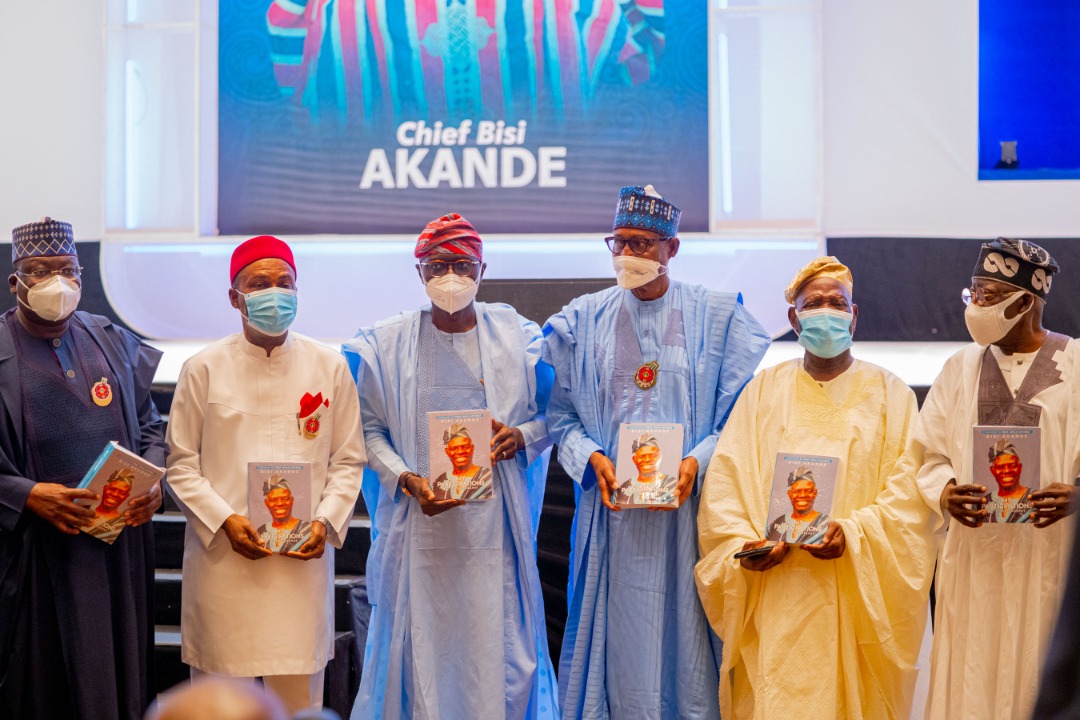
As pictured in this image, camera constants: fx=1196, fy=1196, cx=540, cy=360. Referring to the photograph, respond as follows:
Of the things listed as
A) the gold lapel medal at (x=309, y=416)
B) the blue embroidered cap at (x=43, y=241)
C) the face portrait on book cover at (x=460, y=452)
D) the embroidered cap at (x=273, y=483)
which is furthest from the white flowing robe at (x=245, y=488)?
the blue embroidered cap at (x=43, y=241)

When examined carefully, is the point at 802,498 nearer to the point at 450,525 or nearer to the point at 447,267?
the point at 450,525

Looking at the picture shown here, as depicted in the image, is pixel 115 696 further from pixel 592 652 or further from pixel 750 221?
pixel 750 221

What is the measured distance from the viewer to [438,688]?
4.36m

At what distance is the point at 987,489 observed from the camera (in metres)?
3.84

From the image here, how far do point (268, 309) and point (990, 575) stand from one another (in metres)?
2.61

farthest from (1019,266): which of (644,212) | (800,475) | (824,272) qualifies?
(644,212)

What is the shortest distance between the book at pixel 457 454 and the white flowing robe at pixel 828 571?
810 millimetres

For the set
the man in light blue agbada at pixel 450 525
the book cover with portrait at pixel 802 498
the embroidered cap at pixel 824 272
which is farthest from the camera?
the man in light blue agbada at pixel 450 525

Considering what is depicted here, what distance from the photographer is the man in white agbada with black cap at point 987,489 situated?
3.87 m

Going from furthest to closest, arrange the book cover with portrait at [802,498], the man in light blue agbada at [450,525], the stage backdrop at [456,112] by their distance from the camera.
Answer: the stage backdrop at [456,112] < the man in light blue agbada at [450,525] < the book cover with portrait at [802,498]

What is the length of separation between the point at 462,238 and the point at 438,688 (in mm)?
1650

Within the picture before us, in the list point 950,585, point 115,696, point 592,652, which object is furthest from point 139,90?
point 950,585

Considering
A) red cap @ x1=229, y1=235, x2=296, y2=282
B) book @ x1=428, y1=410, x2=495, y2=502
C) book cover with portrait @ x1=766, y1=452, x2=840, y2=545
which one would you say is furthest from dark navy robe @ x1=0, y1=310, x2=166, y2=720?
book cover with portrait @ x1=766, y1=452, x2=840, y2=545

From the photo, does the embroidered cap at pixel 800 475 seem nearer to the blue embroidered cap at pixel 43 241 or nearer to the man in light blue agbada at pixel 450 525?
the man in light blue agbada at pixel 450 525
